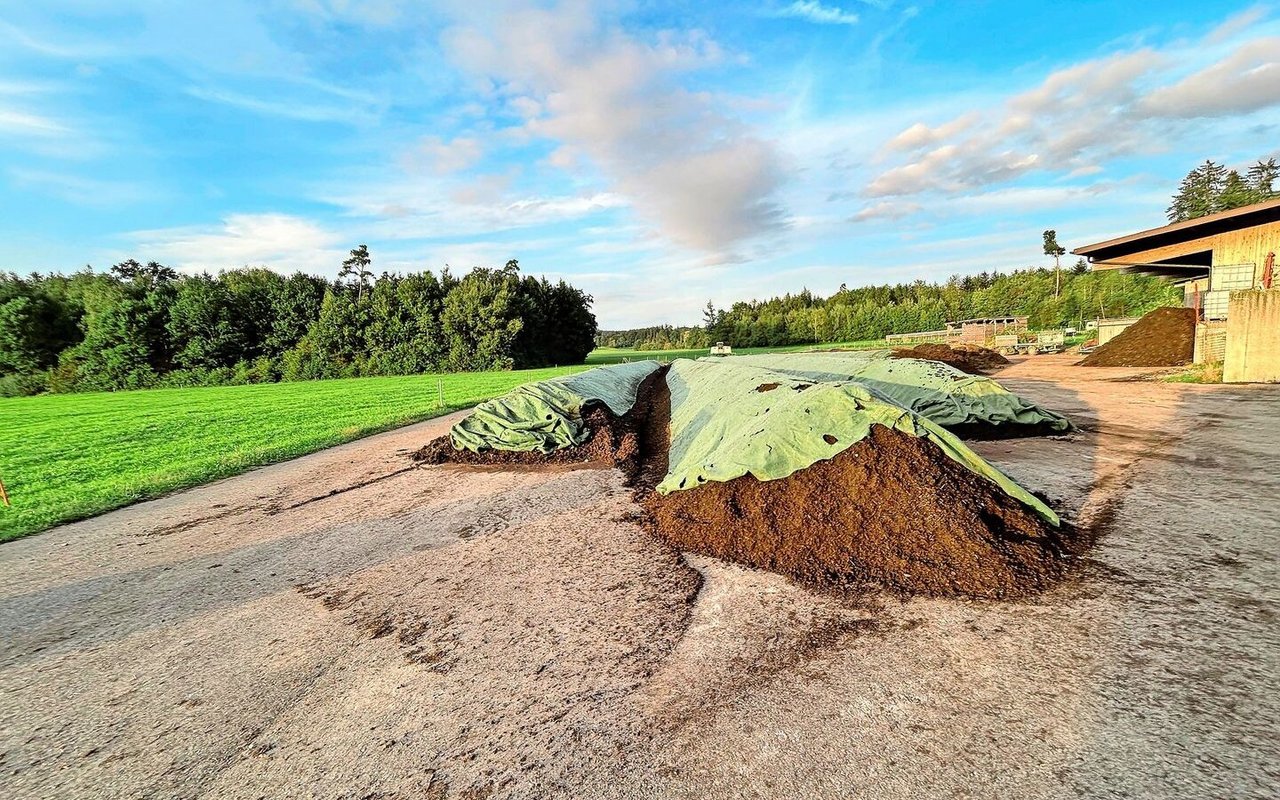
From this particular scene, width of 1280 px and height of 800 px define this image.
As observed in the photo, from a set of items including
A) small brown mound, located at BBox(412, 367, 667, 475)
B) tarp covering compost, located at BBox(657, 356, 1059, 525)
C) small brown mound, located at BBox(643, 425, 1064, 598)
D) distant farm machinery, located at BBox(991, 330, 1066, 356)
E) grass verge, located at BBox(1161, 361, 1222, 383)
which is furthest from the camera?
distant farm machinery, located at BBox(991, 330, 1066, 356)

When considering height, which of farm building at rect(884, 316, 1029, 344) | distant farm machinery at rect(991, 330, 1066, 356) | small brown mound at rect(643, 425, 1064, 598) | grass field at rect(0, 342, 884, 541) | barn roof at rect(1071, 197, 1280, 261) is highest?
barn roof at rect(1071, 197, 1280, 261)

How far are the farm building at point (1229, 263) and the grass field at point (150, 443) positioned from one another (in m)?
18.7

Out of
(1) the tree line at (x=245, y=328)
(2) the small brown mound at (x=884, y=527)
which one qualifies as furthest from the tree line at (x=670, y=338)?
(2) the small brown mound at (x=884, y=527)

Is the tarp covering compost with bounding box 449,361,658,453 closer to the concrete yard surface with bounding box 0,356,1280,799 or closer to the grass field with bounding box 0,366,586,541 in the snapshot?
the concrete yard surface with bounding box 0,356,1280,799

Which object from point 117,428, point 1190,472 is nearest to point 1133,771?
point 1190,472

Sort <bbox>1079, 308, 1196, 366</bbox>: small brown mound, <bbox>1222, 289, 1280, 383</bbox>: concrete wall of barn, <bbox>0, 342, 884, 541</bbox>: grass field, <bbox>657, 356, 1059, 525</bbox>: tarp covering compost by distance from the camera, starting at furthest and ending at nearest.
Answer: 1. <bbox>1079, 308, 1196, 366</bbox>: small brown mound
2. <bbox>1222, 289, 1280, 383</bbox>: concrete wall of barn
3. <bbox>0, 342, 884, 541</bbox>: grass field
4. <bbox>657, 356, 1059, 525</bbox>: tarp covering compost

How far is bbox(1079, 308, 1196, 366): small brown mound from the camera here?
14.5 metres

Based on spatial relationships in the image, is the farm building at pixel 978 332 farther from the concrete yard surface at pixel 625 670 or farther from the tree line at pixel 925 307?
the concrete yard surface at pixel 625 670

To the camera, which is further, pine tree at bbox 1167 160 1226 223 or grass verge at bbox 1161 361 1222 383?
pine tree at bbox 1167 160 1226 223

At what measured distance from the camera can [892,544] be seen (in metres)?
3.54

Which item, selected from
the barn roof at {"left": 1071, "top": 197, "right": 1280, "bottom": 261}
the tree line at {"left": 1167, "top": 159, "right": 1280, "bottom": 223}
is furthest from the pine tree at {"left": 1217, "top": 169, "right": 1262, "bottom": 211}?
the barn roof at {"left": 1071, "top": 197, "right": 1280, "bottom": 261}

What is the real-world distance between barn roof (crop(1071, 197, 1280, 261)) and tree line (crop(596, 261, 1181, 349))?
23.0 meters

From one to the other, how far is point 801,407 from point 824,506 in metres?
0.98

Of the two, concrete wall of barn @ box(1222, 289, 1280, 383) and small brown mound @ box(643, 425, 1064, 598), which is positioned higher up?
concrete wall of barn @ box(1222, 289, 1280, 383)
